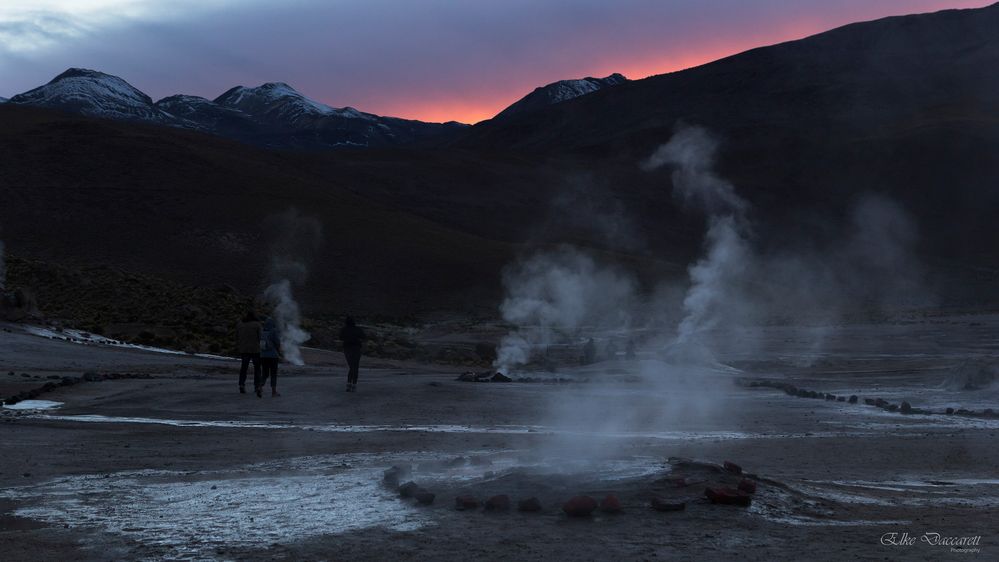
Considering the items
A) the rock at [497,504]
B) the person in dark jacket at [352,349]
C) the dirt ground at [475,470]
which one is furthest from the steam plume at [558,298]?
the rock at [497,504]

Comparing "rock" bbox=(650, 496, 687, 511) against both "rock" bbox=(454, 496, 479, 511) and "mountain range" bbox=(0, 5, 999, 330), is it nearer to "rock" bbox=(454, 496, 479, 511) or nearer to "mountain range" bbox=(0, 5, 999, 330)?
"rock" bbox=(454, 496, 479, 511)

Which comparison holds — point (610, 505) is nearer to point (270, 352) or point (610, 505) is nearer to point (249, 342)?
point (270, 352)

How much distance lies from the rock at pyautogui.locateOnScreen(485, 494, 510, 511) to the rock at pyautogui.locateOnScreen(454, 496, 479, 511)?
0.16 metres

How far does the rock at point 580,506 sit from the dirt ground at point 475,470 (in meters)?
0.08

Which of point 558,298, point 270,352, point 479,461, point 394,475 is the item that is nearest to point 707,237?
point 558,298

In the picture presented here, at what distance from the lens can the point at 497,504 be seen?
9.59 metres

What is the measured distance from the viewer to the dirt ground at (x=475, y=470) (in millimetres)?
8609

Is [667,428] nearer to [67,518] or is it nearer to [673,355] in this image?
[67,518]

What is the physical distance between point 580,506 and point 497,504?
721 mm

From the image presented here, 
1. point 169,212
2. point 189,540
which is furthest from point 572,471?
point 169,212

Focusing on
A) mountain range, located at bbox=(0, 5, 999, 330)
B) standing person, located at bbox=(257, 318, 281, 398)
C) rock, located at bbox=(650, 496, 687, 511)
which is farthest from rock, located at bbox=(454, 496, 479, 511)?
mountain range, located at bbox=(0, 5, 999, 330)

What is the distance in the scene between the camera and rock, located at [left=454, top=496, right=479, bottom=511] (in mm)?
9734

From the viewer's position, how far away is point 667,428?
1764 centimetres

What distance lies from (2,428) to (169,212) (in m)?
68.7
